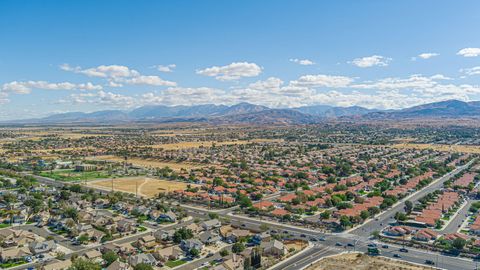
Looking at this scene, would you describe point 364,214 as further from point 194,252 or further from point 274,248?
point 194,252

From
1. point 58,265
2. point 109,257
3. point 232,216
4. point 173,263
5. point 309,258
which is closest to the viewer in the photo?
point 58,265

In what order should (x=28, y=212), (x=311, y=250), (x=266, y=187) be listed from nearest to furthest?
1. (x=311, y=250)
2. (x=28, y=212)
3. (x=266, y=187)

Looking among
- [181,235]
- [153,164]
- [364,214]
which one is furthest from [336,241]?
[153,164]

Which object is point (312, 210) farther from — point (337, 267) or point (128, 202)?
point (128, 202)

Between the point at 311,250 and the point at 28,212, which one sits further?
the point at 28,212

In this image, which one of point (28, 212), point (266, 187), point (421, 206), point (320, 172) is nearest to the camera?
point (28, 212)

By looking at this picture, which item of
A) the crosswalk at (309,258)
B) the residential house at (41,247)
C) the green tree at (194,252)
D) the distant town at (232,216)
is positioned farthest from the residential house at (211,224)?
the residential house at (41,247)

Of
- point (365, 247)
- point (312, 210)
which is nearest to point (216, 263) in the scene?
point (365, 247)
